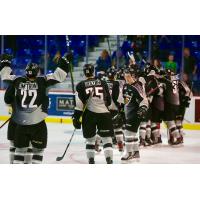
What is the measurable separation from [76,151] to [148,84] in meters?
1.21

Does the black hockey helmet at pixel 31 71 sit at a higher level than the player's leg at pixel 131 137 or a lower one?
higher

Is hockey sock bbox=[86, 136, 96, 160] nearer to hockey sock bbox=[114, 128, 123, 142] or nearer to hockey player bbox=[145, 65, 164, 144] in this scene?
hockey sock bbox=[114, 128, 123, 142]

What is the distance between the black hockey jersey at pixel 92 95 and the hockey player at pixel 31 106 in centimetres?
49

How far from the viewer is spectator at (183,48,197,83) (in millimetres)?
8758

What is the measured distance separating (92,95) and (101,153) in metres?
1.42

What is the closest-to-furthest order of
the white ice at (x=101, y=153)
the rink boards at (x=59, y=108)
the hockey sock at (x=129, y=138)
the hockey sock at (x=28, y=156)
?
the hockey sock at (x=28, y=156), the hockey sock at (x=129, y=138), the white ice at (x=101, y=153), the rink boards at (x=59, y=108)

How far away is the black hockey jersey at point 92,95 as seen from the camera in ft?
17.1

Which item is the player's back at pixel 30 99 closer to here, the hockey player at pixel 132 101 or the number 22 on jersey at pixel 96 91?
the number 22 on jersey at pixel 96 91

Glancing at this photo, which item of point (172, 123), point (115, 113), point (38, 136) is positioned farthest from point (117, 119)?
point (38, 136)

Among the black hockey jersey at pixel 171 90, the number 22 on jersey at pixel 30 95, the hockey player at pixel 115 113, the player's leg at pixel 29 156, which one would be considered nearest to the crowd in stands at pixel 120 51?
the black hockey jersey at pixel 171 90

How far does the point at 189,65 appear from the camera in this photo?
8852 mm

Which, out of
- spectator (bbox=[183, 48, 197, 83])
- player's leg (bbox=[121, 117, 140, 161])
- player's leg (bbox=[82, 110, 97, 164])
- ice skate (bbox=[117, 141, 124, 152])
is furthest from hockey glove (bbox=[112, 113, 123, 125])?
spectator (bbox=[183, 48, 197, 83])

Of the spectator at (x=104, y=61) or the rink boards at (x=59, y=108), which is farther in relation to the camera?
the rink boards at (x=59, y=108)
